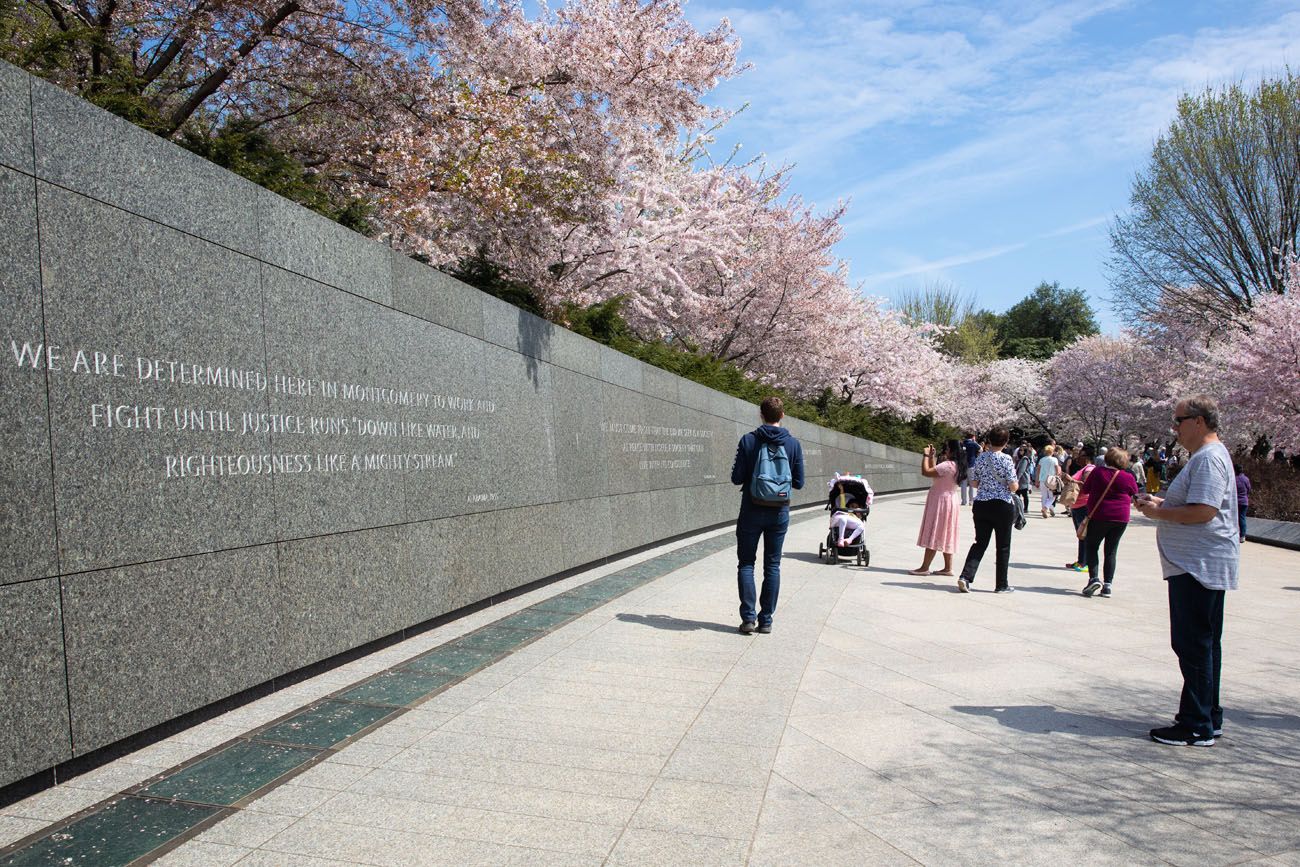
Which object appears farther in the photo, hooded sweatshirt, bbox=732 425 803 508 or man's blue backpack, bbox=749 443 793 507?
hooded sweatshirt, bbox=732 425 803 508

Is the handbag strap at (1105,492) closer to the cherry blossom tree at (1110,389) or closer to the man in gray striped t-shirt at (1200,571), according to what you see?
the man in gray striped t-shirt at (1200,571)

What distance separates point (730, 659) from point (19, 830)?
4081 mm

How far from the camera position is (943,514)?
11062mm

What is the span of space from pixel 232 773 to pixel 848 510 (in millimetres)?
9319

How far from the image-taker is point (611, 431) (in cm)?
1130

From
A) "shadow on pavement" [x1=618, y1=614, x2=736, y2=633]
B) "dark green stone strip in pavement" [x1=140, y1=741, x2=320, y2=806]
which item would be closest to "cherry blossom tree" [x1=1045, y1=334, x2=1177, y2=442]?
"shadow on pavement" [x1=618, y1=614, x2=736, y2=633]

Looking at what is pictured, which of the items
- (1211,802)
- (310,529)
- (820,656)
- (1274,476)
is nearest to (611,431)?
(820,656)

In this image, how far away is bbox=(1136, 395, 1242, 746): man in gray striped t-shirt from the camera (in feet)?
15.4

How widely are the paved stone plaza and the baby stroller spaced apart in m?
4.02

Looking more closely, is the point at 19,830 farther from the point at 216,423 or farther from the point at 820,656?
the point at 820,656

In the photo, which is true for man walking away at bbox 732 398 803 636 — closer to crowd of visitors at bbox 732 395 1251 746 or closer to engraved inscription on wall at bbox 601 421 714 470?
crowd of visitors at bbox 732 395 1251 746

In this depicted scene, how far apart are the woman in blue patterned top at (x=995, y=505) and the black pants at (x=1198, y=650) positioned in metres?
4.89

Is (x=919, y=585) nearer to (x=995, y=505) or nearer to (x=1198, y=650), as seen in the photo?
(x=995, y=505)

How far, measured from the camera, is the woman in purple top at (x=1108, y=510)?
9.85 meters
